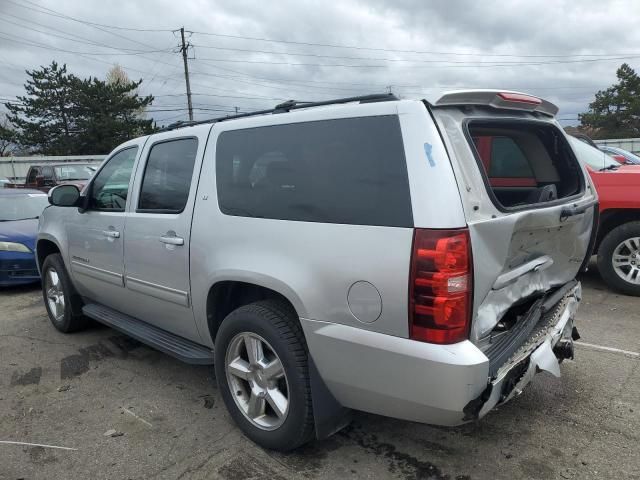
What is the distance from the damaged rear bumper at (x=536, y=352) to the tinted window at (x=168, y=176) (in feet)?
6.88

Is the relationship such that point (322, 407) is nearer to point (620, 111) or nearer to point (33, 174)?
point (33, 174)

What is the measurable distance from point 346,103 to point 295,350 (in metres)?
1.30

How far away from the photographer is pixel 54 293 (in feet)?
16.9

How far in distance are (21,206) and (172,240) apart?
6185 mm

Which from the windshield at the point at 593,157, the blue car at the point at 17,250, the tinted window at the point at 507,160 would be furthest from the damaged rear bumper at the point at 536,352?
the blue car at the point at 17,250

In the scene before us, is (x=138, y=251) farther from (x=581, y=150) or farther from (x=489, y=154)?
(x=581, y=150)

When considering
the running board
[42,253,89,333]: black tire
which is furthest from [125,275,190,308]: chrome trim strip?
[42,253,89,333]: black tire

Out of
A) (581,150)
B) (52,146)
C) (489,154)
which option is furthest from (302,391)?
(52,146)

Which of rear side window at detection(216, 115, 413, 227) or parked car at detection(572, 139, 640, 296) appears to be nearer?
rear side window at detection(216, 115, 413, 227)

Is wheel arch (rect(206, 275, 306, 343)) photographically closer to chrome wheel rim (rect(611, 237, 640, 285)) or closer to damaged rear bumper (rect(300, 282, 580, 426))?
damaged rear bumper (rect(300, 282, 580, 426))

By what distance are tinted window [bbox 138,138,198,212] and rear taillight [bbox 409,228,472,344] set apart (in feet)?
5.73

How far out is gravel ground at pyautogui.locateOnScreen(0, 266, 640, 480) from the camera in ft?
8.91

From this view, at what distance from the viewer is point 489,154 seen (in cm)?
400

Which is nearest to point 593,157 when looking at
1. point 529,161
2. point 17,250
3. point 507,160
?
point 507,160
